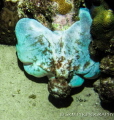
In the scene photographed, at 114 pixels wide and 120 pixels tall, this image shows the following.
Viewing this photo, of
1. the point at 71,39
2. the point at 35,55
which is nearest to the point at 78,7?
the point at 71,39

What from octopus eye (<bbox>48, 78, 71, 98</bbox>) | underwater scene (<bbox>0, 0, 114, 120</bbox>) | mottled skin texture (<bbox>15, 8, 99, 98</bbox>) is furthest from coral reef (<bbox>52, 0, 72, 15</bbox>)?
octopus eye (<bbox>48, 78, 71, 98</bbox>)

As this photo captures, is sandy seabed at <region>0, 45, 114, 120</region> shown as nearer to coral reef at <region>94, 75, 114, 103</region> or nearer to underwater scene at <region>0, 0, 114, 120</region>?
underwater scene at <region>0, 0, 114, 120</region>

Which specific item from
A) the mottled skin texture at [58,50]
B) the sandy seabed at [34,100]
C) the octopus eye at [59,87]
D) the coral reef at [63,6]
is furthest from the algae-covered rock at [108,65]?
the coral reef at [63,6]

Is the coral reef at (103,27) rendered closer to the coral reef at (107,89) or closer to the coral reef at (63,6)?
the coral reef at (63,6)

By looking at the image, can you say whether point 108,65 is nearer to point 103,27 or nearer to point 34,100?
point 103,27

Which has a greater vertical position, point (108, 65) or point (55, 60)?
point (108, 65)

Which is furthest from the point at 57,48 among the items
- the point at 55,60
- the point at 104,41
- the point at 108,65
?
the point at 108,65
